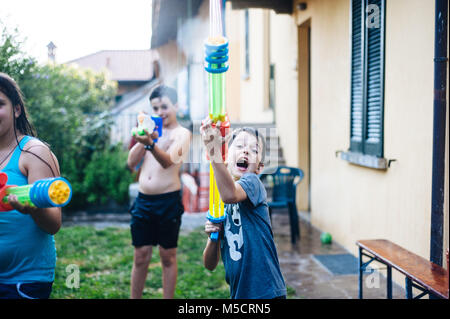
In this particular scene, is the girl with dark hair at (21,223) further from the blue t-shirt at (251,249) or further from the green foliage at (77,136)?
the green foliage at (77,136)

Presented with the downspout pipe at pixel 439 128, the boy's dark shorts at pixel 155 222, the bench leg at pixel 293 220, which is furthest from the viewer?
the bench leg at pixel 293 220

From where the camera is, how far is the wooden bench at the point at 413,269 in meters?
2.44

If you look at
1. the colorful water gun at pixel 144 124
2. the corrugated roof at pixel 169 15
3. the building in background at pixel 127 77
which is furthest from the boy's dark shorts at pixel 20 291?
the corrugated roof at pixel 169 15

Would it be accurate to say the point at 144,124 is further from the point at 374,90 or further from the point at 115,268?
the point at 374,90

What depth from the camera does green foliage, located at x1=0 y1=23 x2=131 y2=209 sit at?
6.33 m

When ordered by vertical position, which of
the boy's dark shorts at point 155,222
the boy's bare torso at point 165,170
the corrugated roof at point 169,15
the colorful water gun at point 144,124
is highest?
the corrugated roof at point 169,15

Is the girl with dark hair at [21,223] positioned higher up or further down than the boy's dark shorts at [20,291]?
higher up

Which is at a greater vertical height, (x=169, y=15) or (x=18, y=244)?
(x=169, y=15)

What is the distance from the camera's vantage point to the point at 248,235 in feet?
6.89

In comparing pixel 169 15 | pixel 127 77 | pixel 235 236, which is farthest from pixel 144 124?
pixel 127 77

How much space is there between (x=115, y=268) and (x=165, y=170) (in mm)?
1818

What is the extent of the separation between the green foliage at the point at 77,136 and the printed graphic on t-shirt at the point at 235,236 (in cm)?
405

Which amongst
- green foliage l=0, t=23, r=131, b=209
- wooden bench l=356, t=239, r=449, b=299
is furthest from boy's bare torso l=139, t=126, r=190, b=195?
green foliage l=0, t=23, r=131, b=209

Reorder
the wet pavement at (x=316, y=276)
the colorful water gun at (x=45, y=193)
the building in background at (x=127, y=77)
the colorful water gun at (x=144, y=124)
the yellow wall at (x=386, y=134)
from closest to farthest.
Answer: the colorful water gun at (x=45, y=193) < the colorful water gun at (x=144, y=124) < the yellow wall at (x=386, y=134) < the building in background at (x=127, y=77) < the wet pavement at (x=316, y=276)
